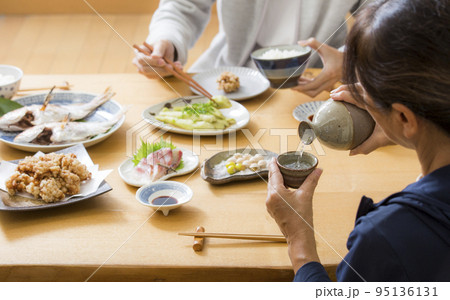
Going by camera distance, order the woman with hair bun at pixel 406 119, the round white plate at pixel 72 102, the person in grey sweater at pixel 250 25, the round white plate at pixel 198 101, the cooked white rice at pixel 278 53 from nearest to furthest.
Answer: the woman with hair bun at pixel 406 119
the round white plate at pixel 72 102
the round white plate at pixel 198 101
the cooked white rice at pixel 278 53
the person in grey sweater at pixel 250 25

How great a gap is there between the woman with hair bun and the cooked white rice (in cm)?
97

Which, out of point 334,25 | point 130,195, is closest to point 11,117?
point 130,195

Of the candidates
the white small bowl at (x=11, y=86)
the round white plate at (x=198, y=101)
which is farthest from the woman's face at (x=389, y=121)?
the white small bowl at (x=11, y=86)

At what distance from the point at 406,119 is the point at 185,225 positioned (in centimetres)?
60

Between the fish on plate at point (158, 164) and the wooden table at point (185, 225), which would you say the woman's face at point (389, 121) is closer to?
the wooden table at point (185, 225)

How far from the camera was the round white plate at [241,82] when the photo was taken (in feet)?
6.36

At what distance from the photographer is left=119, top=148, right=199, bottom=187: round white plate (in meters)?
1.39

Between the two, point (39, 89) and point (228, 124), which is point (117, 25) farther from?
point (228, 124)

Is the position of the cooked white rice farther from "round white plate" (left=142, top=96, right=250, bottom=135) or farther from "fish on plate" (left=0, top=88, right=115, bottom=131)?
"fish on plate" (left=0, top=88, right=115, bottom=131)

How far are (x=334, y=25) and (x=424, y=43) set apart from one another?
1.53 meters

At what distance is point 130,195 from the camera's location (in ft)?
4.43

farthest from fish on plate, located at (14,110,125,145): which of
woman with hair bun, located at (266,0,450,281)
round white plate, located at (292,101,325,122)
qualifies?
woman with hair bun, located at (266,0,450,281)

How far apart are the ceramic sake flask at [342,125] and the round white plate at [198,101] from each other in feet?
1.60

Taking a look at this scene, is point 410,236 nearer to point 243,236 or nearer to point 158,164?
point 243,236
